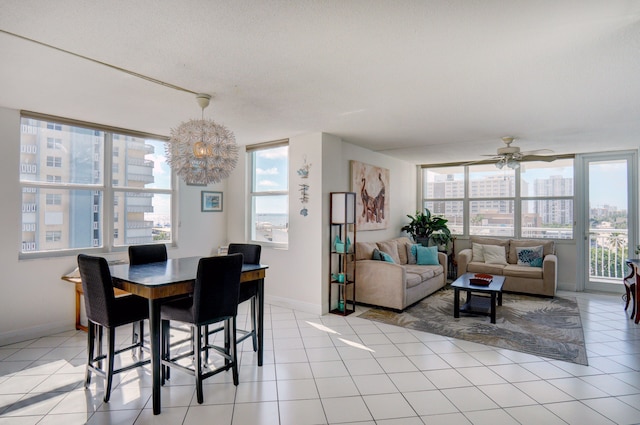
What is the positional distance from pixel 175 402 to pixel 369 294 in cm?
299

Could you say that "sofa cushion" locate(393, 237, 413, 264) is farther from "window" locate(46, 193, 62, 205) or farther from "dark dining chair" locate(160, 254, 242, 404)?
"window" locate(46, 193, 62, 205)

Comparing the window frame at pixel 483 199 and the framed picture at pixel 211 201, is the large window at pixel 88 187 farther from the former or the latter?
the window frame at pixel 483 199

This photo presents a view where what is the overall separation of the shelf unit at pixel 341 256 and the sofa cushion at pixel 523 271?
2751 mm

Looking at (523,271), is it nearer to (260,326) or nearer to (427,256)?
(427,256)

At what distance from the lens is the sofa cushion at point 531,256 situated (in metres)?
5.93

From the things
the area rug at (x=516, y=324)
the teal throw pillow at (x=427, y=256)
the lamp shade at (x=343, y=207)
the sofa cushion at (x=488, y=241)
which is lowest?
the area rug at (x=516, y=324)

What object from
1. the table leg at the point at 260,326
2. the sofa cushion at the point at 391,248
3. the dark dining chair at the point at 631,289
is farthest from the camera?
the sofa cushion at the point at 391,248

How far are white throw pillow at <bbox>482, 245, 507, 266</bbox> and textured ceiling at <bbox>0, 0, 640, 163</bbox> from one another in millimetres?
2674

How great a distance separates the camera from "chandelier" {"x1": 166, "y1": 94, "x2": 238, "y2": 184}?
2.74 meters

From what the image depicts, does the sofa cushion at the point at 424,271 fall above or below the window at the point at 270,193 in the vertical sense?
below

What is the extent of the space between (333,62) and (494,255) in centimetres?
519

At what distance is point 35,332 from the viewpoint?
12.2 ft

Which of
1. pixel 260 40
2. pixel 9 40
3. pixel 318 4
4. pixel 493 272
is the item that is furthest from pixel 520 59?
pixel 493 272

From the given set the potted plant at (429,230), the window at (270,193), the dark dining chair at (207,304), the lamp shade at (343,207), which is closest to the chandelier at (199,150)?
the dark dining chair at (207,304)
